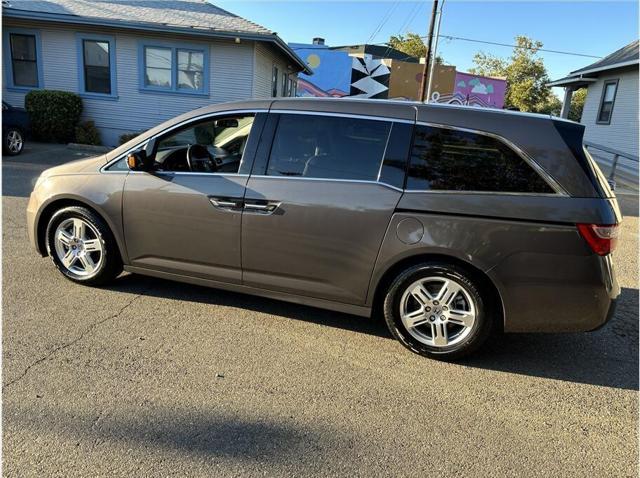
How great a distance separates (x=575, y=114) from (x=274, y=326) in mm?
55735

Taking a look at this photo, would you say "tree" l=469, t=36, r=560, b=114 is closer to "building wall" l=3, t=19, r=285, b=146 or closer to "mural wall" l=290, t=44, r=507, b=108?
"mural wall" l=290, t=44, r=507, b=108

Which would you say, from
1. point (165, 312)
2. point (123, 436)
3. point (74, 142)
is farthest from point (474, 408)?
point (74, 142)

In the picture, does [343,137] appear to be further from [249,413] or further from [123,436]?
→ [123,436]

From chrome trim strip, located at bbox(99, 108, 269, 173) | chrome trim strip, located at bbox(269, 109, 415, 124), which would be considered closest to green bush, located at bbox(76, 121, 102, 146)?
chrome trim strip, located at bbox(99, 108, 269, 173)

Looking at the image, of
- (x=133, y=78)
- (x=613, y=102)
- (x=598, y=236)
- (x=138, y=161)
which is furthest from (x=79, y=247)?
(x=613, y=102)

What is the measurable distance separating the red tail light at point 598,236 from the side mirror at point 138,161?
3.28 metres

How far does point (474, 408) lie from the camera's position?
2865 millimetres

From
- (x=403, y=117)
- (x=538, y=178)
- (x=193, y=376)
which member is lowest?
(x=193, y=376)

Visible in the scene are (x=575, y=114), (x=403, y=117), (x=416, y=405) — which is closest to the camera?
(x=416, y=405)

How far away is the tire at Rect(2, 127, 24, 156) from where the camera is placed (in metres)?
11.2

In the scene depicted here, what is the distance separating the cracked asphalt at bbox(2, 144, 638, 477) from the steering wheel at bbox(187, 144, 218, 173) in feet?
3.82

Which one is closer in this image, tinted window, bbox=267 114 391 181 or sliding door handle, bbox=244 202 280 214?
tinted window, bbox=267 114 391 181

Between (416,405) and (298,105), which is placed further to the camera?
(298,105)

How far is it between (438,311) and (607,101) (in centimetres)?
1994
